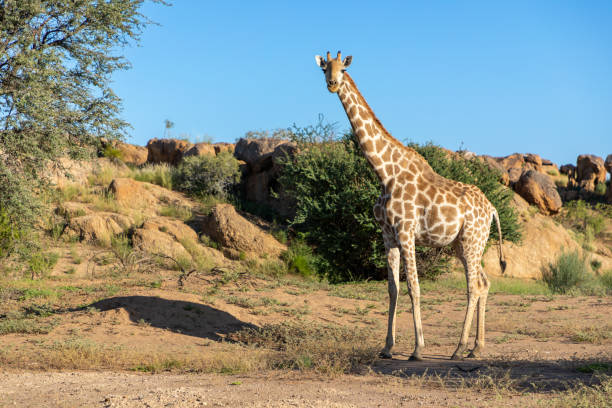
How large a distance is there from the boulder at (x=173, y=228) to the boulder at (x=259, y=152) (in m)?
6.58

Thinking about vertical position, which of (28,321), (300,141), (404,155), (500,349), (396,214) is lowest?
(28,321)

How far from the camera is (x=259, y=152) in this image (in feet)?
92.8

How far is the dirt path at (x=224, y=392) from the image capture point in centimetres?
575

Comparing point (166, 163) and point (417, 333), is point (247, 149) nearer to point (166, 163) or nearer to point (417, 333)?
point (166, 163)

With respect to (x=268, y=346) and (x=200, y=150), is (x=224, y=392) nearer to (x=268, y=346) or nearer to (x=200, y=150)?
(x=268, y=346)

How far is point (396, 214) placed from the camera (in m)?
8.30

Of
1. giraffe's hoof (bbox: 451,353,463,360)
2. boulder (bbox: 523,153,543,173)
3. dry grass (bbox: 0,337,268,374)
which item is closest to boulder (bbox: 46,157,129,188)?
dry grass (bbox: 0,337,268,374)

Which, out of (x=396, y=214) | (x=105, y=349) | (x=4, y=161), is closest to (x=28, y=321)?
(x=105, y=349)

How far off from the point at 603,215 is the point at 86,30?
33.2m

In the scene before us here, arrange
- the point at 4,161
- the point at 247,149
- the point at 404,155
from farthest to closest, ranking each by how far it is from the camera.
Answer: the point at 247,149 < the point at 4,161 < the point at 404,155

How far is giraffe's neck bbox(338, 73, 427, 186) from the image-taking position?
8.66 meters

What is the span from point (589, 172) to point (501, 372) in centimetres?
4201

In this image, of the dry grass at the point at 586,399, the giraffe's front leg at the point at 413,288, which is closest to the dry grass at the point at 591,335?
the giraffe's front leg at the point at 413,288

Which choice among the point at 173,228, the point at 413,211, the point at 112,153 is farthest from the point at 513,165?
the point at 413,211
